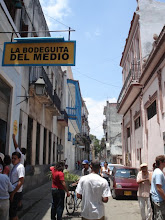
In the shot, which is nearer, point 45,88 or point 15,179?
point 15,179

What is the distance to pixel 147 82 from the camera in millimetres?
13125

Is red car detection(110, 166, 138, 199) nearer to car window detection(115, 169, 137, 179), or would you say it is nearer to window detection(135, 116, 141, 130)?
car window detection(115, 169, 137, 179)

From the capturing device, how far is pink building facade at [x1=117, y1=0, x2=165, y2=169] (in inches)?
429

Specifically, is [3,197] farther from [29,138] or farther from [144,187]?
[29,138]

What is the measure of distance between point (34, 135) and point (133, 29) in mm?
9986

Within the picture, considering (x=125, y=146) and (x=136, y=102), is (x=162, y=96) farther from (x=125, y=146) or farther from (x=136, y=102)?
(x=125, y=146)

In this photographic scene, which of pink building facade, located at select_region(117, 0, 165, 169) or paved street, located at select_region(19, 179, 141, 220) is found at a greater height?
pink building facade, located at select_region(117, 0, 165, 169)

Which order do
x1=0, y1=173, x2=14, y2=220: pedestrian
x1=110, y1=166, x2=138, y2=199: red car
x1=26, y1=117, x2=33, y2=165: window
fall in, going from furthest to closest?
x1=26, y1=117, x2=33, y2=165: window < x1=110, y1=166, x2=138, y2=199: red car < x1=0, y1=173, x2=14, y2=220: pedestrian

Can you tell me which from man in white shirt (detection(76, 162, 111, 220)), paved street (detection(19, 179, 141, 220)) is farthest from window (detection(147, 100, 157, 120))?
man in white shirt (detection(76, 162, 111, 220))

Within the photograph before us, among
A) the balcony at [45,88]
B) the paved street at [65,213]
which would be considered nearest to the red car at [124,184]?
the paved street at [65,213]

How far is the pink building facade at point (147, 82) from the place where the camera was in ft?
35.8

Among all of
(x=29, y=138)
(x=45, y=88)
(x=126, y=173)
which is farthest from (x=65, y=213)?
(x=45, y=88)

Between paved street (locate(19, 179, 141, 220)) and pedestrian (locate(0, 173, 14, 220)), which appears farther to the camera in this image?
paved street (locate(19, 179, 141, 220))

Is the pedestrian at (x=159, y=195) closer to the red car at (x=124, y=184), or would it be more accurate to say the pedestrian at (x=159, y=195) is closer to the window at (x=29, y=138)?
the red car at (x=124, y=184)
